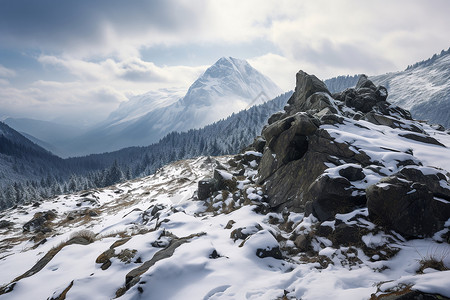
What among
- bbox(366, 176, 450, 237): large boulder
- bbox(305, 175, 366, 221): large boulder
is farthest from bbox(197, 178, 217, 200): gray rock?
bbox(366, 176, 450, 237): large boulder

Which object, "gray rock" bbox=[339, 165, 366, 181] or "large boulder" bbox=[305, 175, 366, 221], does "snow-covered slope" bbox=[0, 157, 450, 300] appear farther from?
"gray rock" bbox=[339, 165, 366, 181]

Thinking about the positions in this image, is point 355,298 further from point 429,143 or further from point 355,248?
point 429,143

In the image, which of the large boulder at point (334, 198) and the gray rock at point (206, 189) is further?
the gray rock at point (206, 189)

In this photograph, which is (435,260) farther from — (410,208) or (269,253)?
(269,253)

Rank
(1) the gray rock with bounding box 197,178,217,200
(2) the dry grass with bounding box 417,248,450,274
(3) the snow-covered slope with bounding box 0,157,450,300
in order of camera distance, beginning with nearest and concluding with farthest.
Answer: (2) the dry grass with bounding box 417,248,450,274, (3) the snow-covered slope with bounding box 0,157,450,300, (1) the gray rock with bounding box 197,178,217,200

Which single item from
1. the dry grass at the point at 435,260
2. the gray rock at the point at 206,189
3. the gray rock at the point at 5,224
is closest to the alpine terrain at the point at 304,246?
the dry grass at the point at 435,260

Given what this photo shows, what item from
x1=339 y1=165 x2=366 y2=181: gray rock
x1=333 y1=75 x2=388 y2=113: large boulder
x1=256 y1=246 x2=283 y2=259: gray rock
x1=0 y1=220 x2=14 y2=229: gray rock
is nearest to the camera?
x1=256 y1=246 x2=283 y2=259: gray rock

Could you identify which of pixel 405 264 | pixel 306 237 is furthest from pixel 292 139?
pixel 405 264

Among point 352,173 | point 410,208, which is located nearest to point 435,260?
point 410,208

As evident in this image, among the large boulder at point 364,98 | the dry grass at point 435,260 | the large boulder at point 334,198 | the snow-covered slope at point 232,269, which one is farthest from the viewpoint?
the large boulder at point 364,98

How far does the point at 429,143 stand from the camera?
1839 cm

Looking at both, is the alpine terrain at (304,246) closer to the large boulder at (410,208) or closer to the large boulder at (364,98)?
the large boulder at (410,208)

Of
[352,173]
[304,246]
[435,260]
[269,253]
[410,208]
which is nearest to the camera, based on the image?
[435,260]

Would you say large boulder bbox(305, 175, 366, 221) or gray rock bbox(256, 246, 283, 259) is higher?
large boulder bbox(305, 175, 366, 221)
